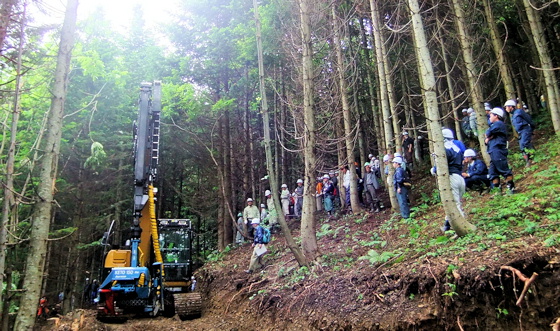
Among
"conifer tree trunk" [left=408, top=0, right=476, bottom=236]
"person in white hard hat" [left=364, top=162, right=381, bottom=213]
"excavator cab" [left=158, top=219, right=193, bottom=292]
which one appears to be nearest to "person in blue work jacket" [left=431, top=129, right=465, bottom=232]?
"conifer tree trunk" [left=408, top=0, right=476, bottom=236]

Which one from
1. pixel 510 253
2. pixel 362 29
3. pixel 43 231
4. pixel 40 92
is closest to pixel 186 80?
pixel 40 92

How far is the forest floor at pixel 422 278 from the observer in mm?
4559

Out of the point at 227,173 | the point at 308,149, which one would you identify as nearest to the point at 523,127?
the point at 308,149

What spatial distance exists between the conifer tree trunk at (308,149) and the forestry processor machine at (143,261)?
3.59 metres

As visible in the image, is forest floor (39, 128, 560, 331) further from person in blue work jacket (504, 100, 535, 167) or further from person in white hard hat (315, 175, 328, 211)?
person in white hard hat (315, 175, 328, 211)

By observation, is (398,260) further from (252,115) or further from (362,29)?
(252,115)

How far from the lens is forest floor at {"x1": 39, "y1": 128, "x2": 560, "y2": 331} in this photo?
179 inches

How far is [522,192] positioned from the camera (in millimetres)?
7688

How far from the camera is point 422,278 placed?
536 centimetres

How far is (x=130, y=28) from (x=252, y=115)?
1201 cm

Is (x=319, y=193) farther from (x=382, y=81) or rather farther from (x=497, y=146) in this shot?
(x=497, y=146)

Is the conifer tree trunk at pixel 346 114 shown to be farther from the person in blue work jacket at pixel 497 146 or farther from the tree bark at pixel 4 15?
the tree bark at pixel 4 15

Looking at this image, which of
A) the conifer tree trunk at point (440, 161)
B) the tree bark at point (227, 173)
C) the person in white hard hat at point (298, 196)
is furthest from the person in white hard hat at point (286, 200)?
the conifer tree trunk at point (440, 161)

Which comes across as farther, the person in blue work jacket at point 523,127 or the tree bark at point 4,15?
the person in blue work jacket at point 523,127
